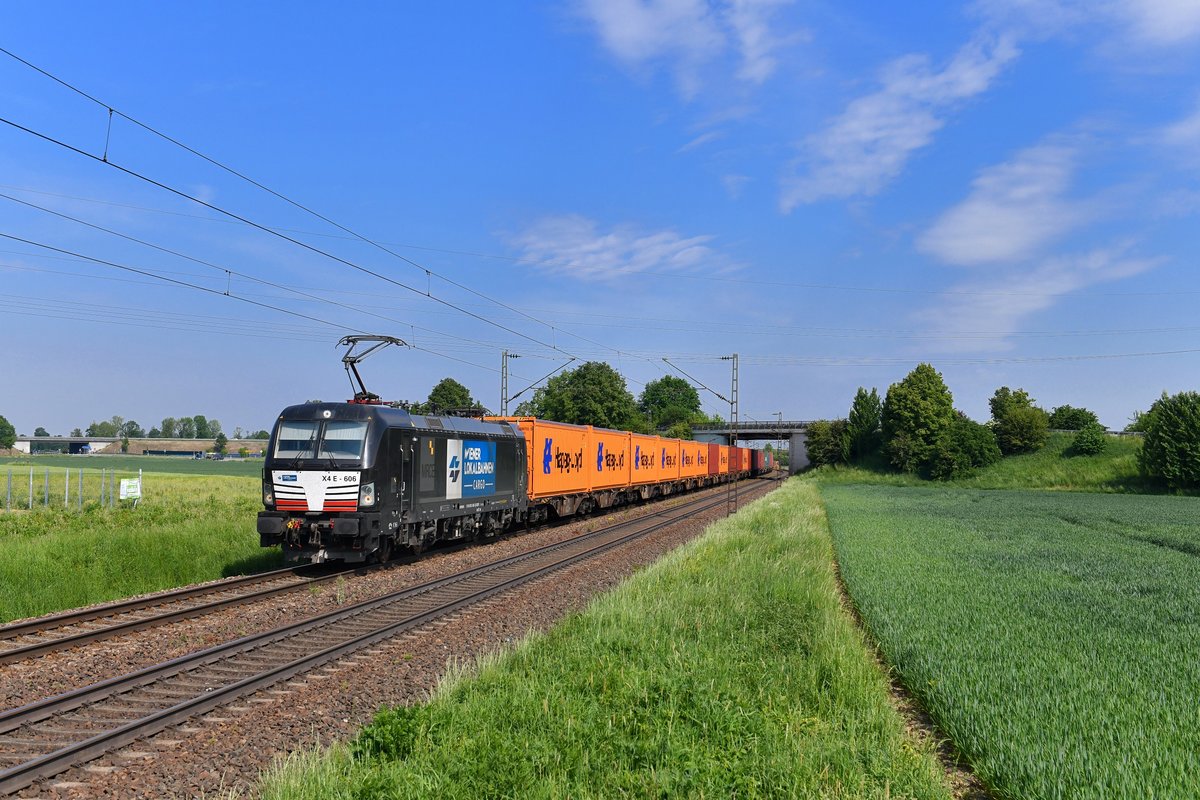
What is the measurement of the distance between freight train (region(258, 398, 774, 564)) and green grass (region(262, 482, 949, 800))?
23.1 ft

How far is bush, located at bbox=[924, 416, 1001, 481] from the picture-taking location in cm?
6800

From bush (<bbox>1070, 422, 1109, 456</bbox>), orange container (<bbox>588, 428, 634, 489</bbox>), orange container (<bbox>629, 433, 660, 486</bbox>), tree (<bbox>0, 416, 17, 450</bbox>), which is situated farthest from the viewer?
tree (<bbox>0, 416, 17, 450</bbox>)

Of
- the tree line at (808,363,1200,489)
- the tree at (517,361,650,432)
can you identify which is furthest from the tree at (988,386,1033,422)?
the tree at (517,361,650,432)

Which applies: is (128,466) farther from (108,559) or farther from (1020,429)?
(1020,429)

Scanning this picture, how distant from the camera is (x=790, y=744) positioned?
564 centimetres

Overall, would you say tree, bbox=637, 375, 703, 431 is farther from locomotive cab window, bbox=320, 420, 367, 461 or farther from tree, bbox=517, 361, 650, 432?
locomotive cab window, bbox=320, 420, 367, 461

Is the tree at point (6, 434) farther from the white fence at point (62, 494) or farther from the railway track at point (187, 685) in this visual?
the railway track at point (187, 685)

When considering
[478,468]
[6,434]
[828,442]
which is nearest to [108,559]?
[478,468]

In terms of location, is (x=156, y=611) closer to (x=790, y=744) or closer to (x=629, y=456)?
(x=790, y=744)

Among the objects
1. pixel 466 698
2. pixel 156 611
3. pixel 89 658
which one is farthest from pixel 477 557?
Answer: pixel 466 698

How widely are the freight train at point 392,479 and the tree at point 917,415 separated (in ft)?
180

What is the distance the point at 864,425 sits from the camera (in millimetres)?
82750

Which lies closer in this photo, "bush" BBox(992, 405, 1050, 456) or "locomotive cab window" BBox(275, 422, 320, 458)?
"locomotive cab window" BBox(275, 422, 320, 458)

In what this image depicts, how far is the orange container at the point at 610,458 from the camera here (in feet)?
98.5
